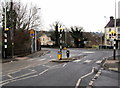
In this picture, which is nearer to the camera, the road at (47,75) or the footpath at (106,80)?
the footpath at (106,80)

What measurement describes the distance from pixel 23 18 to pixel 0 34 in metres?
18.8

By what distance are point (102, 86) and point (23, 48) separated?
25627 millimetres

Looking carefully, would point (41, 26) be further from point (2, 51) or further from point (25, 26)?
point (2, 51)

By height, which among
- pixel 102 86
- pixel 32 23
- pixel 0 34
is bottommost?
pixel 102 86

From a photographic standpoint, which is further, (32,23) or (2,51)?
(32,23)

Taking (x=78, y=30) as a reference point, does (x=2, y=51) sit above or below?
below

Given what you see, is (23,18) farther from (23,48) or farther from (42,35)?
(42,35)

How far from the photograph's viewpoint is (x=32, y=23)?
47.8 meters

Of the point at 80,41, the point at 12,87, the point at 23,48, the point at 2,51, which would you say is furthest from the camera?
the point at 80,41

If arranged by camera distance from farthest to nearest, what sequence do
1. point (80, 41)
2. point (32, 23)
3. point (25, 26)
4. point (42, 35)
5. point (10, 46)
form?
point (42, 35) < point (80, 41) < point (32, 23) < point (25, 26) < point (10, 46)

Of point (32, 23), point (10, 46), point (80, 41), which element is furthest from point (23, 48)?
point (80, 41)

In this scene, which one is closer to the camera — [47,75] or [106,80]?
[106,80]

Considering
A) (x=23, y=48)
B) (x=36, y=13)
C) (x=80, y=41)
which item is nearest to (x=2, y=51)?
(x=23, y=48)

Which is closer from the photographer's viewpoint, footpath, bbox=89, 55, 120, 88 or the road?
footpath, bbox=89, 55, 120, 88
